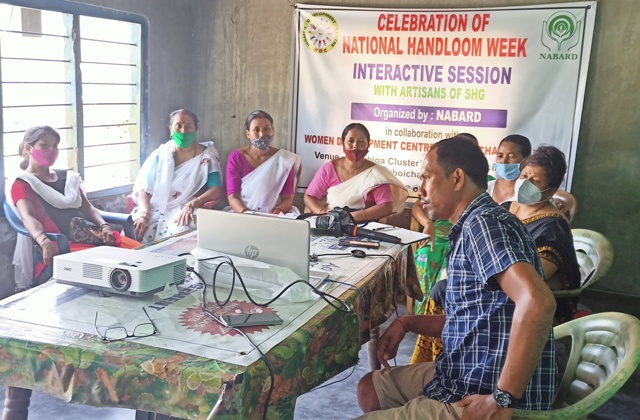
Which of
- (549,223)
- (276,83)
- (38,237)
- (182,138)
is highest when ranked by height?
(276,83)

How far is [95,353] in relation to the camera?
1343 mm

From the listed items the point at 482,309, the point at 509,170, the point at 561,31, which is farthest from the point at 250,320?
the point at 561,31

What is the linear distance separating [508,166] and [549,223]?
1358 millimetres

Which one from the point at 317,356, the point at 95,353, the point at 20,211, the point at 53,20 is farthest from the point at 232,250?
the point at 53,20

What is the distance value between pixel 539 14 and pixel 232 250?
2877 mm

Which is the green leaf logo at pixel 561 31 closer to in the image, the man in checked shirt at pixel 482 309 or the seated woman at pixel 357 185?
the seated woman at pixel 357 185

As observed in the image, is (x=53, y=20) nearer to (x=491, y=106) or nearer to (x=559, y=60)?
(x=491, y=106)

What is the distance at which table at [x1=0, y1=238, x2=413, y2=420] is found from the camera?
4.14ft

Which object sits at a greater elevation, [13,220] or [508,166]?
[508,166]

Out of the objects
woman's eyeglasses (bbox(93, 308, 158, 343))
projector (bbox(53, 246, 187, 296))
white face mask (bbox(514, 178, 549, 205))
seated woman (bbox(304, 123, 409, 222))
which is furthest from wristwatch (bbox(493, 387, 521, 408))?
seated woman (bbox(304, 123, 409, 222))

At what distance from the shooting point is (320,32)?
4414mm

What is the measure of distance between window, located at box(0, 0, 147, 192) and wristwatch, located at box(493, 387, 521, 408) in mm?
2991

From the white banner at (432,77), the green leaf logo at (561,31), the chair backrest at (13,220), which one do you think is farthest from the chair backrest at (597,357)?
the chair backrest at (13,220)

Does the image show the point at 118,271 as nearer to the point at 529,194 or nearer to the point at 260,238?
the point at 260,238
